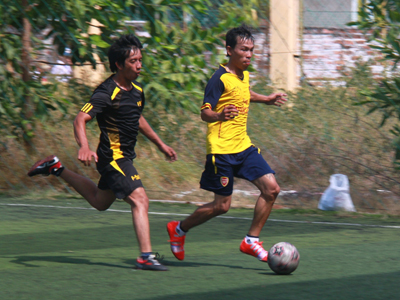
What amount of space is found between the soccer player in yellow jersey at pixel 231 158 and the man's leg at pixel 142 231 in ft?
1.28

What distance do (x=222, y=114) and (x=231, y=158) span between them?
539 millimetres

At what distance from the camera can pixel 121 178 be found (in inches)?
206

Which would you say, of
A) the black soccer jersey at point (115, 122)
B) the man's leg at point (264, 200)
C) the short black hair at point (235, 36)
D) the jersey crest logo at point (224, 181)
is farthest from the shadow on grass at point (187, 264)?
the short black hair at point (235, 36)

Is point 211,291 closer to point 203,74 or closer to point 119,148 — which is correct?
point 119,148

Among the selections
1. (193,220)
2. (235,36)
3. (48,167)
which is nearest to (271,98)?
(235,36)

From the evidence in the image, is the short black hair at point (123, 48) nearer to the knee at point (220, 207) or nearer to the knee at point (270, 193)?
the knee at point (220, 207)

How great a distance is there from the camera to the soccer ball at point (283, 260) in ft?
15.8

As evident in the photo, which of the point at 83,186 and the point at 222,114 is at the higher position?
the point at 222,114

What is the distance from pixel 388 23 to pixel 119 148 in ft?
13.9

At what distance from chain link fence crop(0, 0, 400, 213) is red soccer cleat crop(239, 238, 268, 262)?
330 cm

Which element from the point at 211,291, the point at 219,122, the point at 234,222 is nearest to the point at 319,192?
the point at 234,222

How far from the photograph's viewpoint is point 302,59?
396 inches

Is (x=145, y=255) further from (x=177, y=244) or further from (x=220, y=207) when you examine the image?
(x=220, y=207)

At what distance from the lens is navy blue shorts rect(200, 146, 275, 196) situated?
5.39 metres
